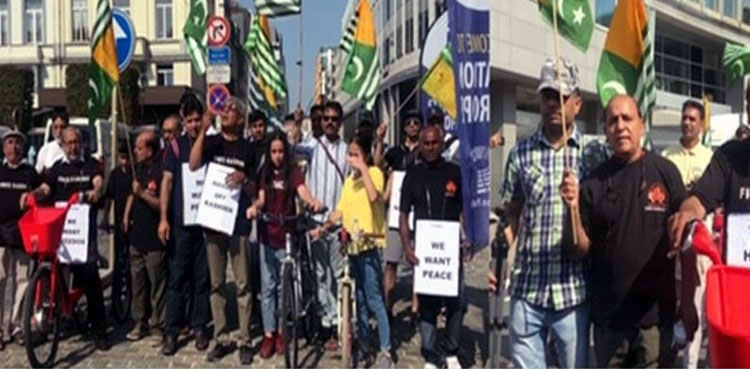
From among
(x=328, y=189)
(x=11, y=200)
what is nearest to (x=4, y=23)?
(x=11, y=200)

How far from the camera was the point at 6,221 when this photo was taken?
291 inches

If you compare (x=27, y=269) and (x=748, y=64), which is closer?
(x=27, y=269)

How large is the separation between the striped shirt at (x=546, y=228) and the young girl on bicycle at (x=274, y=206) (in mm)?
2904

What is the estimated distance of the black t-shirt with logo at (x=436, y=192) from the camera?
6559 mm

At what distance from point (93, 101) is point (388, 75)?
103 feet

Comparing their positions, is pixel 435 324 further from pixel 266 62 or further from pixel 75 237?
pixel 266 62

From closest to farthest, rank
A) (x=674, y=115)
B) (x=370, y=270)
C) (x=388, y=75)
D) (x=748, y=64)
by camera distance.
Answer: (x=370, y=270), (x=748, y=64), (x=674, y=115), (x=388, y=75)

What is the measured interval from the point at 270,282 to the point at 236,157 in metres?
1.07

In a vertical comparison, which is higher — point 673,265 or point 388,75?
point 388,75

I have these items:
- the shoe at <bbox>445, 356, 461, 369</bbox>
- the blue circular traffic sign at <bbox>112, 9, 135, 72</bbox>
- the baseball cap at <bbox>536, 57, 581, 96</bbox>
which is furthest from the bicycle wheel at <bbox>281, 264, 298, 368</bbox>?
the blue circular traffic sign at <bbox>112, 9, 135, 72</bbox>

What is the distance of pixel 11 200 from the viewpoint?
739 cm

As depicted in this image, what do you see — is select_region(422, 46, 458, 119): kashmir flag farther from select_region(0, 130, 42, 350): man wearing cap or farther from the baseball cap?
the baseball cap

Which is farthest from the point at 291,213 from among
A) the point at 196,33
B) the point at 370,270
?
the point at 196,33

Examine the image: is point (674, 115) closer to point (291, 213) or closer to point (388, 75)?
point (388, 75)
